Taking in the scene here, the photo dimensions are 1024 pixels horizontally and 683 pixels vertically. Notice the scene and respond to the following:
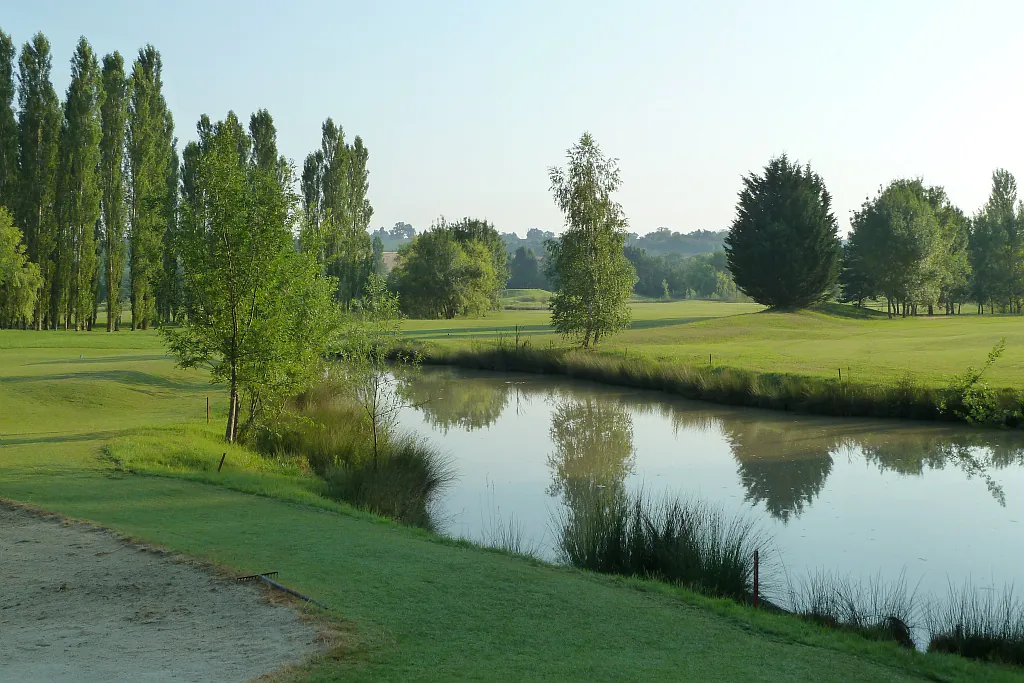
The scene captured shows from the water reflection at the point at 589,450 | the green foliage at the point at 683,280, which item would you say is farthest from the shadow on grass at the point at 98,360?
the green foliage at the point at 683,280

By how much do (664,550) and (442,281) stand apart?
73.0 metres

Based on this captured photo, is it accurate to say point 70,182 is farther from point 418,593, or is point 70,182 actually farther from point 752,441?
point 418,593

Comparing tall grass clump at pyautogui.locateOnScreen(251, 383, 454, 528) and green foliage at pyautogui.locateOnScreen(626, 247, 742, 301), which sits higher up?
green foliage at pyautogui.locateOnScreen(626, 247, 742, 301)

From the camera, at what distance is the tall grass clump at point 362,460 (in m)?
15.0

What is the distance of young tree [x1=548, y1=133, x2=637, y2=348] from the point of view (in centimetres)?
4391

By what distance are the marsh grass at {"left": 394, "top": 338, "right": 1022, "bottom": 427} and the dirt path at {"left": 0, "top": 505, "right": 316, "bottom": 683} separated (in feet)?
53.6

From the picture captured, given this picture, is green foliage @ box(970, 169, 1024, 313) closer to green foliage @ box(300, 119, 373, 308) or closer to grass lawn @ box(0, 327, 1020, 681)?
green foliage @ box(300, 119, 373, 308)

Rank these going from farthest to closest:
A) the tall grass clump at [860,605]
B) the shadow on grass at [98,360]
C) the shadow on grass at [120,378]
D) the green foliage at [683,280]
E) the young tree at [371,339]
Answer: the green foliage at [683,280] < the shadow on grass at [98,360] < the shadow on grass at [120,378] < the young tree at [371,339] < the tall grass clump at [860,605]

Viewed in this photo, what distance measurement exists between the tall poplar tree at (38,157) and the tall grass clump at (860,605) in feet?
164

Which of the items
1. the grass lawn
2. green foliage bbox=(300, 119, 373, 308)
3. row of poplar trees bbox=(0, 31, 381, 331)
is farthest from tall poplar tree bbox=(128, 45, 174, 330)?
the grass lawn

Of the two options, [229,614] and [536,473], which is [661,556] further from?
[536,473]

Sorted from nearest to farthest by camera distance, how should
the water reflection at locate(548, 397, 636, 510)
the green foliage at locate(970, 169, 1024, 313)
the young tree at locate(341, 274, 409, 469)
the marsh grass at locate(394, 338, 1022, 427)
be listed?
the water reflection at locate(548, 397, 636, 510), the young tree at locate(341, 274, 409, 469), the marsh grass at locate(394, 338, 1022, 427), the green foliage at locate(970, 169, 1024, 313)

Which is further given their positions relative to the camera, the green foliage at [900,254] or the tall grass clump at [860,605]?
the green foliage at [900,254]

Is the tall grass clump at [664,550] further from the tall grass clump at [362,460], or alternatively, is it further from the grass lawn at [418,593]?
the tall grass clump at [362,460]
